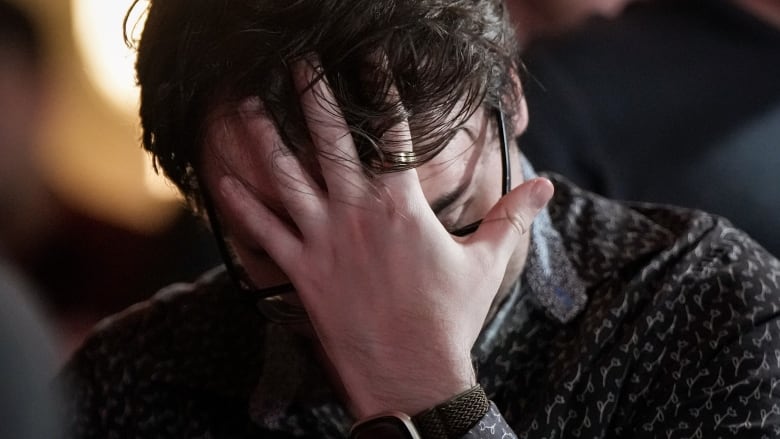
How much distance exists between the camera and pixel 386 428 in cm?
91

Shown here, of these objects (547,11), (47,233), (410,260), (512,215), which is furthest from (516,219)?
(47,233)

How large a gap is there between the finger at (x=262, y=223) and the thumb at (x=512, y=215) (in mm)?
187

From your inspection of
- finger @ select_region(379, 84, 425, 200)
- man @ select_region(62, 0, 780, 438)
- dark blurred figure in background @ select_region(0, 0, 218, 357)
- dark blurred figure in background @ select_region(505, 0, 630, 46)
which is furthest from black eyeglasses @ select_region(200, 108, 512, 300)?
dark blurred figure in background @ select_region(0, 0, 218, 357)

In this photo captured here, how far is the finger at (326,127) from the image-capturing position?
34.7 inches

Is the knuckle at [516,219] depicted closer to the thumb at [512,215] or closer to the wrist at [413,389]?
the thumb at [512,215]

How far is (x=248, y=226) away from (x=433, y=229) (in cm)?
19

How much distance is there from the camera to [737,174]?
1.46 meters

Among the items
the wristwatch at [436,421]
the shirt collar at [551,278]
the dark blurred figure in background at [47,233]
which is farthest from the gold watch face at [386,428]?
the dark blurred figure in background at [47,233]

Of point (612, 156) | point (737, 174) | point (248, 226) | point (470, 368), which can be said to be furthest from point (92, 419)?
point (737, 174)

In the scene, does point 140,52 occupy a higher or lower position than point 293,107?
higher

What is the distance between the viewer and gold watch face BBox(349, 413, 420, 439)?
89 cm

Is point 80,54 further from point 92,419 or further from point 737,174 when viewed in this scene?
point 737,174

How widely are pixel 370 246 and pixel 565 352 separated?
0.98 feet

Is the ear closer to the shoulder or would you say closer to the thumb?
the thumb
